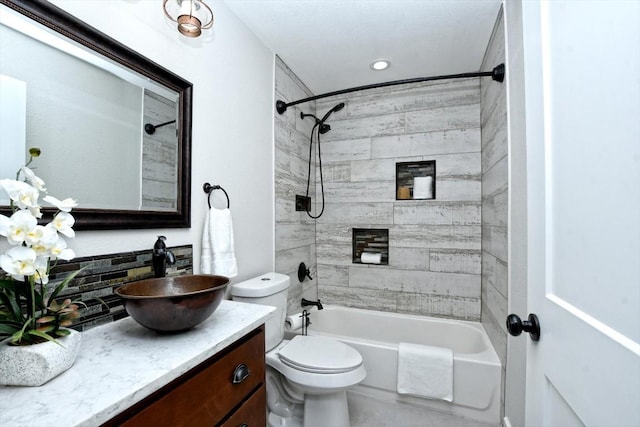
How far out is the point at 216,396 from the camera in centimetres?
85

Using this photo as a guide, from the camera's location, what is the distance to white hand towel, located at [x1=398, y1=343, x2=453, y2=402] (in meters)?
1.86

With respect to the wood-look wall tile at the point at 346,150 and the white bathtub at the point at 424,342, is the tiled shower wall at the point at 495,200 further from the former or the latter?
the wood-look wall tile at the point at 346,150

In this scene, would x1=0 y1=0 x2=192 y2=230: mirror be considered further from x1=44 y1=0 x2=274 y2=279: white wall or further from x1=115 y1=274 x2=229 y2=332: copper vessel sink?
x1=115 y1=274 x2=229 y2=332: copper vessel sink

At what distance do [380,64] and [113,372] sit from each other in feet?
8.39

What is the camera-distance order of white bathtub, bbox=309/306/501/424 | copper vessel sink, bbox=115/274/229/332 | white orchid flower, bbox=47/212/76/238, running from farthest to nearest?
white bathtub, bbox=309/306/501/424 < copper vessel sink, bbox=115/274/229/332 < white orchid flower, bbox=47/212/76/238

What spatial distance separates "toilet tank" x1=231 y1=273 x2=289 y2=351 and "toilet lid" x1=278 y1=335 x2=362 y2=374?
0.11 meters

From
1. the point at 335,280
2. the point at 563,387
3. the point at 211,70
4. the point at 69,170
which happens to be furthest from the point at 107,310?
the point at 335,280

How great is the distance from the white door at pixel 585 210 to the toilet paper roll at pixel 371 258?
183 cm

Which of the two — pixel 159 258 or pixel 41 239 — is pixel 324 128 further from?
pixel 41 239

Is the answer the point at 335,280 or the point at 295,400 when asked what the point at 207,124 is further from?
the point at 335,280

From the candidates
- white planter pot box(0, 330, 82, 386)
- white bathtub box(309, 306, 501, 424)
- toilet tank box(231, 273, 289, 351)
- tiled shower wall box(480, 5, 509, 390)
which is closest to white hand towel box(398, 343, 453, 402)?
white bathtub box(309, 306, 501, 424)

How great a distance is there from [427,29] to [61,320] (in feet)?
7.82

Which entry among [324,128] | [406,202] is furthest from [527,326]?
[324,128]

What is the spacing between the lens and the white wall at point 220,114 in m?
1.10
